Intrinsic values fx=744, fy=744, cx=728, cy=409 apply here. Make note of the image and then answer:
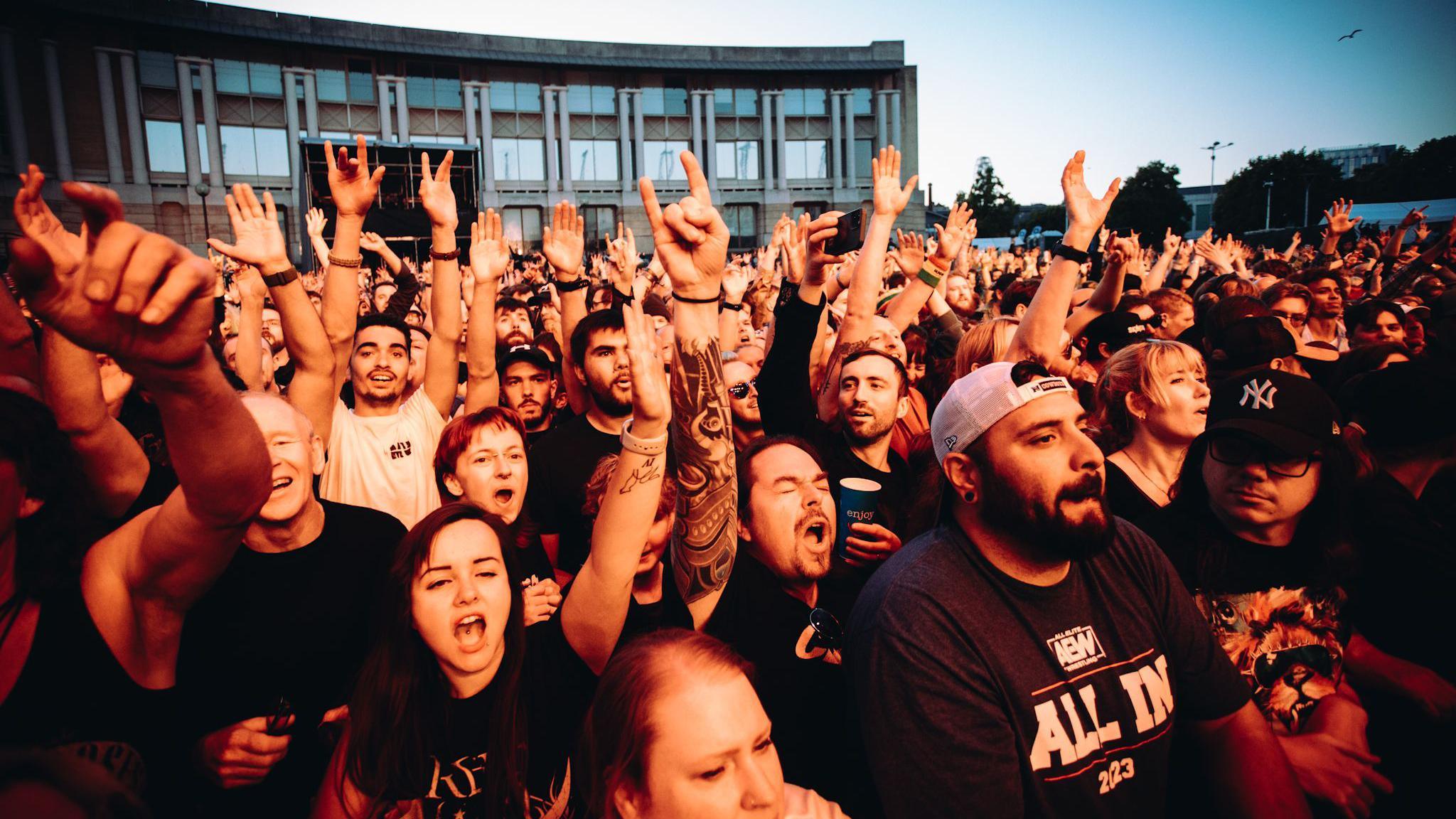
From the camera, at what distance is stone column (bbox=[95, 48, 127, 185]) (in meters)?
37.0

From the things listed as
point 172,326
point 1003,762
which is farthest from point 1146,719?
point 172,326

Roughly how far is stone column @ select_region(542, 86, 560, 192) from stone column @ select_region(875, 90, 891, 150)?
21.4 meters

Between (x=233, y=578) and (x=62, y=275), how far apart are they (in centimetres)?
151

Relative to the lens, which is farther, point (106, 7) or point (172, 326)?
point (106, 7)

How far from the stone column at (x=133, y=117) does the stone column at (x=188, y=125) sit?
182 centimetres

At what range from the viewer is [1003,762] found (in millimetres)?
1726

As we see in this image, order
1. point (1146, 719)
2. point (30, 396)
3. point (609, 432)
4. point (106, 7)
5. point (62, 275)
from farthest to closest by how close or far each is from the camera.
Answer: point (106, 7) < point (609, 432) < point (1146, 719) < point (30, 396) < point (62, 275)

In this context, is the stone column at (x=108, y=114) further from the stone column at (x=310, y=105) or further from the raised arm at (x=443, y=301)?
the raised arm at (x=443, y=301)

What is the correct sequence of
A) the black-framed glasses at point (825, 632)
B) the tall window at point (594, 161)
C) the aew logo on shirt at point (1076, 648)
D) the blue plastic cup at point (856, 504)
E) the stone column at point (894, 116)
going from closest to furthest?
the aew logo on shirt at point (1076, 648)
the black-framed glasses at point (825, 632)
the blue plastic cup at point (856, 504)
the tall window at point (594, 161)
the stone column at point (894, 116)

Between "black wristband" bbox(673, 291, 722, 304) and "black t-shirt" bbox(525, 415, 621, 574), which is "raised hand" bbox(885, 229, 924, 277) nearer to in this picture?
"black t-shirt" bbox(525, 415, 621, 574)

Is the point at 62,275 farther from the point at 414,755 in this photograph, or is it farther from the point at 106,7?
the point at 106,7

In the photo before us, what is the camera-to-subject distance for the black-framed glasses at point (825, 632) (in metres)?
2.28

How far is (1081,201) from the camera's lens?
3.91m

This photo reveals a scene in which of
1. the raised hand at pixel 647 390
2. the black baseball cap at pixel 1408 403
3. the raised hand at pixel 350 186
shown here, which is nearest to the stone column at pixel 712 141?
the raised hand at pixel 350 186
